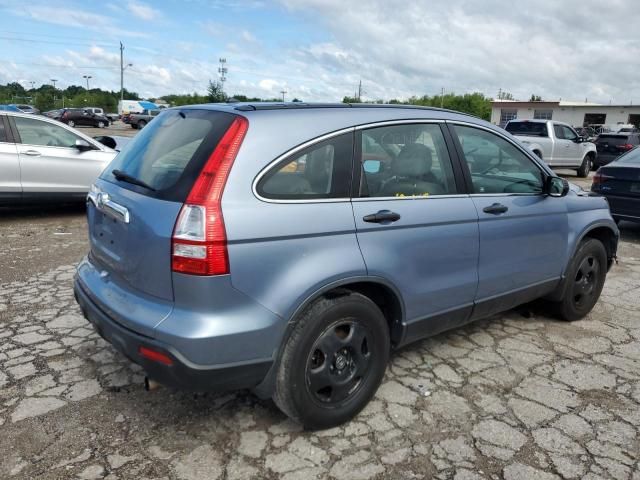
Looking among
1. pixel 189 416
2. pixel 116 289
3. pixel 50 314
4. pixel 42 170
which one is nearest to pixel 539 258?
pixel 189 416

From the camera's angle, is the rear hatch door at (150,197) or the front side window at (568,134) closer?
the rear hatch door at (150,197)

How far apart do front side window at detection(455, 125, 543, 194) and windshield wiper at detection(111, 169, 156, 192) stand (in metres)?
1.96

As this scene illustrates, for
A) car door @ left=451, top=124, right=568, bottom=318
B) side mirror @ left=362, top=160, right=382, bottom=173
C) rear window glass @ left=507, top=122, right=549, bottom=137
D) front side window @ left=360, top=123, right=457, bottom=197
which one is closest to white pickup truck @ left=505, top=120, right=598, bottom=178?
rear window glass @ left=507, top=122, right=549, bottom=137

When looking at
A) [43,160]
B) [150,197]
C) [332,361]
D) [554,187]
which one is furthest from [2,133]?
[554,187]

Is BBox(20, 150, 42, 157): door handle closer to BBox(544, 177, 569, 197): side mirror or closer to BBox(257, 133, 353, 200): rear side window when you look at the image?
BBox(257, 133, 353, 200): rear side window

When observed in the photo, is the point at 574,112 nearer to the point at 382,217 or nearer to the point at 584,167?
the point at 584,167

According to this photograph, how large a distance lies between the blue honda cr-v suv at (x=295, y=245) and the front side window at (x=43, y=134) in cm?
533

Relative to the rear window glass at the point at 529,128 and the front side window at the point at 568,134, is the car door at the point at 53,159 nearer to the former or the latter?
the rear window glass at the point at 529,128

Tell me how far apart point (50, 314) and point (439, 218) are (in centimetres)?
318

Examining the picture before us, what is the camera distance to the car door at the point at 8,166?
7.26 metres

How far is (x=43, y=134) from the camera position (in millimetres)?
7727

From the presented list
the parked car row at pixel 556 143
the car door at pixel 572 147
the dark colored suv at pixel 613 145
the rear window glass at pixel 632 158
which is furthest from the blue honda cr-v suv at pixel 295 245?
the dark colored suv at pixel 613 145

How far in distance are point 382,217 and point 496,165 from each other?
1.40 meters

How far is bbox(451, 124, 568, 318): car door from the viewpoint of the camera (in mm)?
3445
